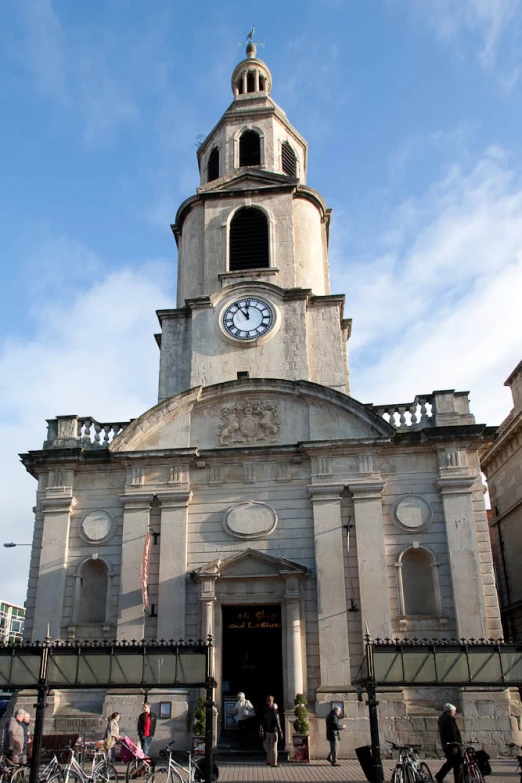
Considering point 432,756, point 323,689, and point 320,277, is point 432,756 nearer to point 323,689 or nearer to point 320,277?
point 323,689

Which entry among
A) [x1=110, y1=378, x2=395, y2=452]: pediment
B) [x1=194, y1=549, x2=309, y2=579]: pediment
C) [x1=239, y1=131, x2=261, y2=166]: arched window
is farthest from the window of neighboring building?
[x1=239, y1=131, x2=261, y2=166]: arched window

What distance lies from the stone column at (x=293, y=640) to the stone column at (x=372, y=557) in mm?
1843

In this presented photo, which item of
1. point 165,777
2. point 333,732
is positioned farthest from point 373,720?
point 333,732

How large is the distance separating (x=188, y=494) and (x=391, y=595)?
673 centimetres

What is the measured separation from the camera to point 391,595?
20.7 meters

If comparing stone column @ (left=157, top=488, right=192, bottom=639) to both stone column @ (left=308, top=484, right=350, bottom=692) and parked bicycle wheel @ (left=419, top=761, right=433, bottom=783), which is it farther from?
parked bicycle wheel @ (left=419, top=761, right=433, bottom=783)

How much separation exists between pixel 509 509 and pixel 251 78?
869 inches

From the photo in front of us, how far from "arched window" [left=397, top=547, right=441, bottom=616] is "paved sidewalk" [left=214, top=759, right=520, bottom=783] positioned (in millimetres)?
4182

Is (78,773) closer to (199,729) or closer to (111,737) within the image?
A: (111,737)

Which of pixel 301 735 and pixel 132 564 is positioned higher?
pixel 132 564

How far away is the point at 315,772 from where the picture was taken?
16359mm

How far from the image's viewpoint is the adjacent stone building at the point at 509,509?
27.8m

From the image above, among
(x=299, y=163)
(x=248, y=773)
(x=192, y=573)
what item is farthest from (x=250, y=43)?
(x=248, y=773)

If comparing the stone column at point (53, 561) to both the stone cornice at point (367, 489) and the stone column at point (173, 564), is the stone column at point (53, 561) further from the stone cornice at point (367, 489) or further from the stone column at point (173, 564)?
the stone cornice at point (367, 489)
